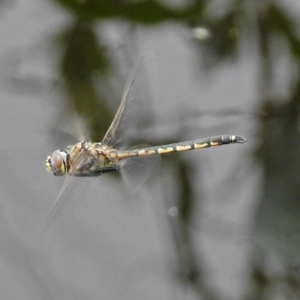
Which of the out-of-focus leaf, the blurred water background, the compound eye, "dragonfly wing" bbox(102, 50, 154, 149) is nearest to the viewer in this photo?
"dragonfly wing" bbox(102, 50, 154, 149)

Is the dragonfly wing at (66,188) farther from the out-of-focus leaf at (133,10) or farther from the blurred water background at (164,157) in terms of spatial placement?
the out-of-focus leaf at (133,10)

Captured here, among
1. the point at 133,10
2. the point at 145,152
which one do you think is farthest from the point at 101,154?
the point at 133,10

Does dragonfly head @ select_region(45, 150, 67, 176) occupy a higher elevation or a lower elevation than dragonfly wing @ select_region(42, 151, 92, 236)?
higher

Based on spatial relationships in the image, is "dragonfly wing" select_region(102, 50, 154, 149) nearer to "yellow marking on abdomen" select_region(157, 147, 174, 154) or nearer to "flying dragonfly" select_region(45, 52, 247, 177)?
"flying dragonfly" select_region(45, 52, 247, 177)

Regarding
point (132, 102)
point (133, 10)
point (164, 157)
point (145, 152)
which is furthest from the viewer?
point (133, 10)

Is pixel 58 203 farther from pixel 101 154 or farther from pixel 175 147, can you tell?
pixel 175 147

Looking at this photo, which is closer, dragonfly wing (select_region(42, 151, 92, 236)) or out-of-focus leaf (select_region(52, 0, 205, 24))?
dragonfly wing (select_region(42, 151, 92, 236))

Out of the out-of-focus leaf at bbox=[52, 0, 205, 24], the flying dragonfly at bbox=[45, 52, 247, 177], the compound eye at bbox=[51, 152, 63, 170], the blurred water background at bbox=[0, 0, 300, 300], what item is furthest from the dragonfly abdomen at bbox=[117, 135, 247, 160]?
the out-of-focus leaf at bbox=[52, 0, 205, 24]

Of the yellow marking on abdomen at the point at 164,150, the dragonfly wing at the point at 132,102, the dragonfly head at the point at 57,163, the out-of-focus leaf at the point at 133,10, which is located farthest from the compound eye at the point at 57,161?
the out-of-focus leaf at the point at 133,10
